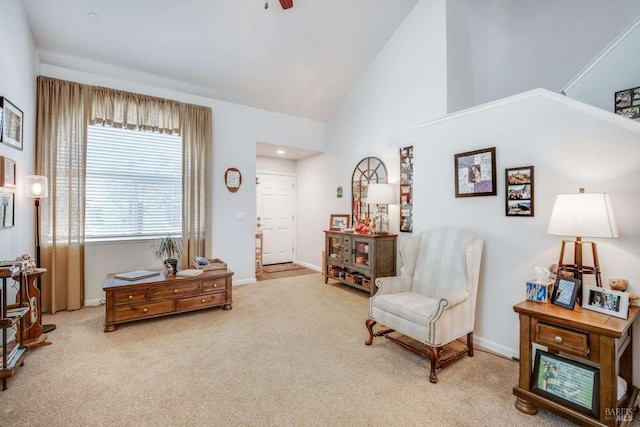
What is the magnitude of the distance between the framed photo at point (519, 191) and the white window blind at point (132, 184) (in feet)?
13.8

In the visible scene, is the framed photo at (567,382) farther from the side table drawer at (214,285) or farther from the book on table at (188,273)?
the book on table at (188,273)

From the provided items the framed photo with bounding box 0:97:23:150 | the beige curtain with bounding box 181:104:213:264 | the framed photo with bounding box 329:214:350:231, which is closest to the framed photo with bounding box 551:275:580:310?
the framed photo with bounding box 329:214:350:231

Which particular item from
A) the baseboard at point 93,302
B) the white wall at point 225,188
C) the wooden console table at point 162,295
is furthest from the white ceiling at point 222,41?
the baseboard at point 93,302

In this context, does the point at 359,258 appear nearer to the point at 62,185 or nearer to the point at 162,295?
the point at 162,295

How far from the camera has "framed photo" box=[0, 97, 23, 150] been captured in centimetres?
258

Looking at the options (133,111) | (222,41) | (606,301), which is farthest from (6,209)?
(606,301)

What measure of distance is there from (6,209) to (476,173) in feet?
14.4

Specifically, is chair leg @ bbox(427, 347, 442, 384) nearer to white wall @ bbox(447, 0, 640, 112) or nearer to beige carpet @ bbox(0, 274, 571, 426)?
beige carpet @ bbox(0, 274, 571, 426)

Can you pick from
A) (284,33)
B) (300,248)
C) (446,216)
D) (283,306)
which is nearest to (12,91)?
→ (284,33)

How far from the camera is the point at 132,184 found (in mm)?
4074

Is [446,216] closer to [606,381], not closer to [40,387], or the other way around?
[606,381]

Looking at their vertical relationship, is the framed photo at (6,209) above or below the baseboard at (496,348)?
above

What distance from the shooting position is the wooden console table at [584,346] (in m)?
1.56

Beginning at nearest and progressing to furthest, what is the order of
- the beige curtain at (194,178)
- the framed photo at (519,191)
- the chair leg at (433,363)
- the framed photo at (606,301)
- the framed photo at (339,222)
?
1. the framed photo at (606,301)
2. the chair leg at (433,363)
3. the framed photo at (519,191)
4. the beige curtain at (194,178)
5. the framed photo at (339,222)
